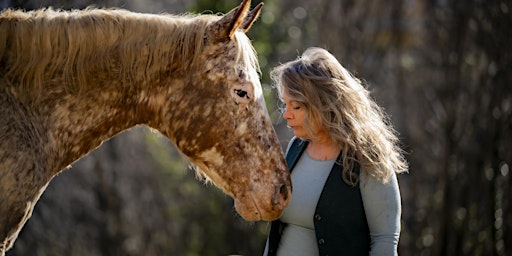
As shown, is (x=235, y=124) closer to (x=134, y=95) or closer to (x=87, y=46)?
(x=134, y=95)

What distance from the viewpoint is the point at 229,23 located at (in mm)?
3645

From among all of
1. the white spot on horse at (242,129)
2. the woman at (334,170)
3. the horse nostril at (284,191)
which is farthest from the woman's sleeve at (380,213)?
the white spot on horse at (242,129)

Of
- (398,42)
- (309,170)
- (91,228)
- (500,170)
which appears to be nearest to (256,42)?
(398,42)

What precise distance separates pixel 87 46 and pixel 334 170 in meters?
1.18

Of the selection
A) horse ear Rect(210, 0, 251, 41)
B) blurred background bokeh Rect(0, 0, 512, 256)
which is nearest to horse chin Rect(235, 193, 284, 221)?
horse ear Rect(210, 0, 251, 41)

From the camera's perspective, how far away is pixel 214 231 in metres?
11.3

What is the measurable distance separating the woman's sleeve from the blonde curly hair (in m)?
0.04

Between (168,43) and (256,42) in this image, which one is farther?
(256,42)

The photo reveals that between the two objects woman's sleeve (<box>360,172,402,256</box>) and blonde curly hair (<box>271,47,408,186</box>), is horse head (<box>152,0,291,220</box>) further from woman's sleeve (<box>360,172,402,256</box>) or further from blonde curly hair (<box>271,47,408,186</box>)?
A: woman's sleeve (<box>360,172,402,256</box>)

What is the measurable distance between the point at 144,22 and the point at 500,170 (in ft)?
17.0

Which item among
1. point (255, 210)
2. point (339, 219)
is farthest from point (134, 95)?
point (339, 219)

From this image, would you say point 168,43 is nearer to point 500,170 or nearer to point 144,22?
point 144,22

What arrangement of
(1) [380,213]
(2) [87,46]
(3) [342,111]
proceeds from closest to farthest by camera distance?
(2) [87,46] < (1) [380,213] < (3) [342,111]

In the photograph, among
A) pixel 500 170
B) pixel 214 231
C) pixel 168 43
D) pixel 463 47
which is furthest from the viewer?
pixel 214 231
